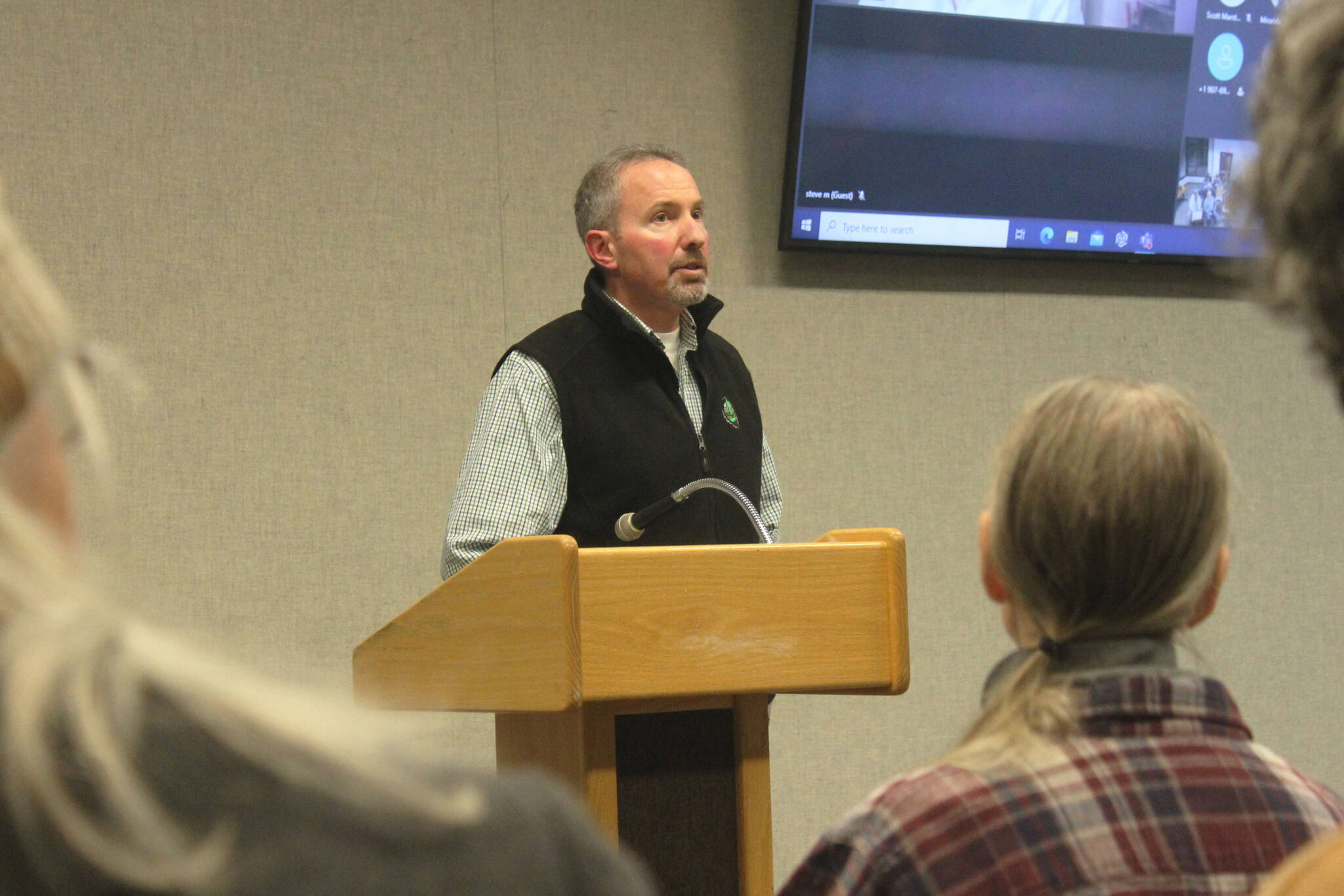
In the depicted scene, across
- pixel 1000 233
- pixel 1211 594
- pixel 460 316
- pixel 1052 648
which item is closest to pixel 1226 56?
pixel 1000 233

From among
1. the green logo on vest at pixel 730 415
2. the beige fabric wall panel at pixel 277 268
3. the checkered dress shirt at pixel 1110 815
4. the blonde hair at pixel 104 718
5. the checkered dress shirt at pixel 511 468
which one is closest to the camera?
the blonde hair at pixel 104 718

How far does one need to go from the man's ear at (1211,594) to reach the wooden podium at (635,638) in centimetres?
70

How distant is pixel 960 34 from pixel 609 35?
0.91 m

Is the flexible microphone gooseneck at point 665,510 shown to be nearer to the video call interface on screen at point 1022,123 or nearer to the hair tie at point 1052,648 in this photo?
the hair tie at point 1052,648

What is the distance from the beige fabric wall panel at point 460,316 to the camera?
331 cm

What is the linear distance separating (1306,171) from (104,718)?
484 millimetres

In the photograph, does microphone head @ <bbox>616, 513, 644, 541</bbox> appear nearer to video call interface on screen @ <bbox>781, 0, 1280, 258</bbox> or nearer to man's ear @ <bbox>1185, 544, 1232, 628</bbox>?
man's ear @ <bbox>1185, 544, 1232, 628</bbox>

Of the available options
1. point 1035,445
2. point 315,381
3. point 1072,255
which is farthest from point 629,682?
point 1072,255

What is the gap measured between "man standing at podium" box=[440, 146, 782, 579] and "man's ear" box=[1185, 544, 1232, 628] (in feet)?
4.87

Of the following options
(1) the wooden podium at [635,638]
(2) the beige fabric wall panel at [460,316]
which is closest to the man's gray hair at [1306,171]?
(1) the wooden podium at [635,638]

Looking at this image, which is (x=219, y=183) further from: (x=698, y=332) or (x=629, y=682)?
(x=629, y=682)

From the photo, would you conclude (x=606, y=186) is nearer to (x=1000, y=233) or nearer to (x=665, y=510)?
(x=665, y=510)

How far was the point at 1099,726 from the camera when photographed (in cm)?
110

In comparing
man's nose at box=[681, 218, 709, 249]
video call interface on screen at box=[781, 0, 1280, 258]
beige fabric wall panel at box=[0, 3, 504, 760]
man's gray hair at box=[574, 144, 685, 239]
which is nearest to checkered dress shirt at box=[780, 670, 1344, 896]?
man's nose at box=[681, 218, 709, 249]
